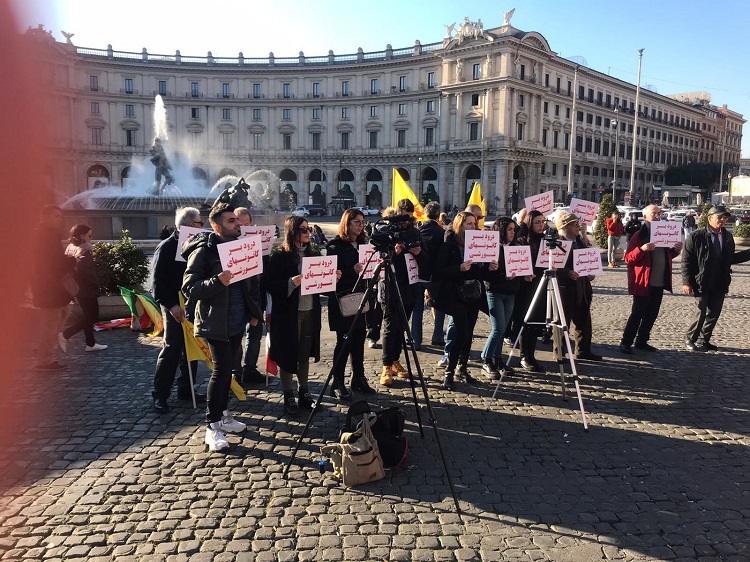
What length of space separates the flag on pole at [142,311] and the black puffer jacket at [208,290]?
434 centimetres

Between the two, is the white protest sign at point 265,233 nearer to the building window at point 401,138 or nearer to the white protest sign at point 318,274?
the white protest sign at point 318,274

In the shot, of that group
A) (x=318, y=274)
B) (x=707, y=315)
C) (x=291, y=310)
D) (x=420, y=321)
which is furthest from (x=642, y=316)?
(x=291, y=310)

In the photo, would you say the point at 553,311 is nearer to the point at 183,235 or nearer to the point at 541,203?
the point at 541,203

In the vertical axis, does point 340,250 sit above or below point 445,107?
below

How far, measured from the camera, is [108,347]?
8.27 m

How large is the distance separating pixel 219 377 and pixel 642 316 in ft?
20.7

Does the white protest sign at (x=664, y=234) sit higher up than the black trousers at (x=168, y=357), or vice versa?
the white protest sign at (x=664, y=234)

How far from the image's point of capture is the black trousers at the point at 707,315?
8.44m

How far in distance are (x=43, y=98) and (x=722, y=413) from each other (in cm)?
710

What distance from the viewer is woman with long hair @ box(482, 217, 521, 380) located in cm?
666

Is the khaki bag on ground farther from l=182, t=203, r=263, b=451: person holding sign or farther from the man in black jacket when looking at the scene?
the man in black jacket

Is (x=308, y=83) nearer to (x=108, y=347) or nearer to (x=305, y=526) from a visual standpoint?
(x=108, y=347)

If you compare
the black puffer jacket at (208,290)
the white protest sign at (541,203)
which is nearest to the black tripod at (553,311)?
the white protest sign at (541,203)

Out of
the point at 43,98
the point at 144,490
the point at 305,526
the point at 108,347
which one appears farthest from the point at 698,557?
the point at 108,347
